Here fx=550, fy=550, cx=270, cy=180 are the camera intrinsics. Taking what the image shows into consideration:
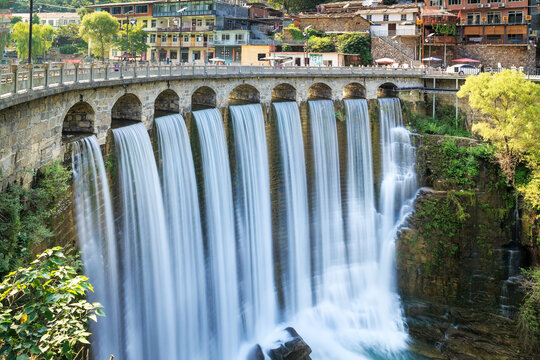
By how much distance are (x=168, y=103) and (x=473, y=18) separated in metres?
45.4

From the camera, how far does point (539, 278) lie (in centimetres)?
3200

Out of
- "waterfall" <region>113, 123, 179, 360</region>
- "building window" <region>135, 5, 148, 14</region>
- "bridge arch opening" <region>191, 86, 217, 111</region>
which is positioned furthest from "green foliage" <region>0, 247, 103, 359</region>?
"building window" <region>135, 5, 148, 14</region>

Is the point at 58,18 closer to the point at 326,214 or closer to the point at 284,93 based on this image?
the point at 284,93

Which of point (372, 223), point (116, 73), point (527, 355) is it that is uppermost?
point (116, 73)

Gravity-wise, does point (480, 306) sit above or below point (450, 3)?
below

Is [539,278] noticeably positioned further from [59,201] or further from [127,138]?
[59,201]

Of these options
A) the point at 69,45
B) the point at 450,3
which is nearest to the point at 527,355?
the point at 450,3

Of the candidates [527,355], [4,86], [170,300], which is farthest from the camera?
[527,355]

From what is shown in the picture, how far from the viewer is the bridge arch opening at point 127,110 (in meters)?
26.1

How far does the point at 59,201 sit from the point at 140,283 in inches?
245

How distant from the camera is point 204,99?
33.7 meters

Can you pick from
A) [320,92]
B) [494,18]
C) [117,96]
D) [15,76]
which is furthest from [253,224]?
[494,18]

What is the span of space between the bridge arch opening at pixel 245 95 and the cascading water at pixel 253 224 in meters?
2.80

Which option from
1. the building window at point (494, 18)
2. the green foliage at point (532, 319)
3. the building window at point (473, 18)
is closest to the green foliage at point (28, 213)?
the green foliage at point (532, 319)
